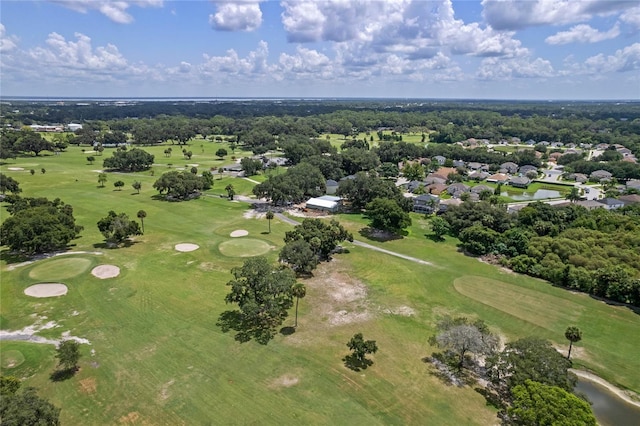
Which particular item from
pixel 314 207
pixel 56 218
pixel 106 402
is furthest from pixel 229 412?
Answer: pixel 314 207

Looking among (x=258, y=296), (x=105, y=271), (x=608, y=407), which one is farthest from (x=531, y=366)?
(x=105, y=271)

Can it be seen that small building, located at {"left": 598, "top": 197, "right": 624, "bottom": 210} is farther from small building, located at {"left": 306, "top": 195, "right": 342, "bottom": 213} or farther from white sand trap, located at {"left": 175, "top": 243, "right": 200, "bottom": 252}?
white sand trap, located at {"left": 175, "top": 243, "right": 200, "bottom": 252}

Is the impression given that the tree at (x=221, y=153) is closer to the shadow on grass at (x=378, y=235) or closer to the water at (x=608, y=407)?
the shadow on grass at (x=378, y=235)

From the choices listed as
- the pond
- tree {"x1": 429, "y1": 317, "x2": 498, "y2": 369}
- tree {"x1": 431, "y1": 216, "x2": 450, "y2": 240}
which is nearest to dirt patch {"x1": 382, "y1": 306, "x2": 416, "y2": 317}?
tree {"x1": 429, "y1": 317, "x2": 498, "y2": 369}

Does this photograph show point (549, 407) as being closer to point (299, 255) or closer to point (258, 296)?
point (258, 296)

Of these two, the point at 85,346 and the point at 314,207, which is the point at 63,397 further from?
the point at 314,207
